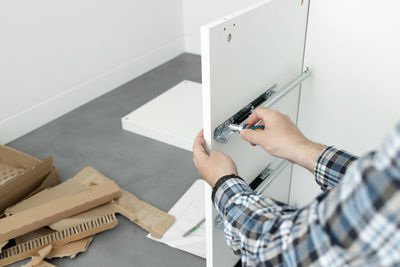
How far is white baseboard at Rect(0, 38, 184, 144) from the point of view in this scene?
82.8 inches

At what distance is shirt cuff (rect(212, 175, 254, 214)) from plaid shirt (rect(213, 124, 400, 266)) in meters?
0.04

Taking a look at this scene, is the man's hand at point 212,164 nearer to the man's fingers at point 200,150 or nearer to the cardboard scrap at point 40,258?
the man's fingers at point 200,150

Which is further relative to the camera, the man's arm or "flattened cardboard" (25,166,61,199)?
"flattened cardboard" (25,166,61,199)

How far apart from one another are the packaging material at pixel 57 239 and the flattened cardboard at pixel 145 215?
75mm

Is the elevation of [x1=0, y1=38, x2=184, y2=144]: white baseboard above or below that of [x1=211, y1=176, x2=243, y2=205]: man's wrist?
below

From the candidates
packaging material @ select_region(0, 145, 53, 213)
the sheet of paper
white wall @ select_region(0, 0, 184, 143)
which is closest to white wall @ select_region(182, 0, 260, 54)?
white wall @ select_region(0, 0, 184, 143)

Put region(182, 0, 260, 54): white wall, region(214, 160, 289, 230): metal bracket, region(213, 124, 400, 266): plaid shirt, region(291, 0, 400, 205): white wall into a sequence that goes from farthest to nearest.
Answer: region(182, 0, 260, 54): white wall, region(214, 160, 289, 230): metal bracket, region(291, 0, 400, 205): white wall, region(213, 124, 400, 266): plaid shirt

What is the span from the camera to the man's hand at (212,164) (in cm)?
77

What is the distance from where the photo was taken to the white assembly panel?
81cm

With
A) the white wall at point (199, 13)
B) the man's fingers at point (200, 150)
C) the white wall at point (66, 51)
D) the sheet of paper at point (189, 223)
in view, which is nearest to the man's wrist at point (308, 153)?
the man's fingers at point (200, 150)

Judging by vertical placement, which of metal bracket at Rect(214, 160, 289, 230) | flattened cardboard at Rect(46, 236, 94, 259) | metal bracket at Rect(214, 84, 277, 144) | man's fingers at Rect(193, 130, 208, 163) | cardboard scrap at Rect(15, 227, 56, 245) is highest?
metal bracket at Rect(214, 84, 277, 144)

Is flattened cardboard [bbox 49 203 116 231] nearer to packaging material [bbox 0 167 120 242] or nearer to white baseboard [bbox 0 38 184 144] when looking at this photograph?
packaging material [bbox 0 167 120 242]

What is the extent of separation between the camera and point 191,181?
69.2 inches

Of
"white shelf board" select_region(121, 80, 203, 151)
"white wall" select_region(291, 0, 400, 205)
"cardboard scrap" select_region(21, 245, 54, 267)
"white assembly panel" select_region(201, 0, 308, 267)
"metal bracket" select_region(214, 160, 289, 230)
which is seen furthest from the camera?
"white shelf board" select_region(121, 80, 203, 151)
